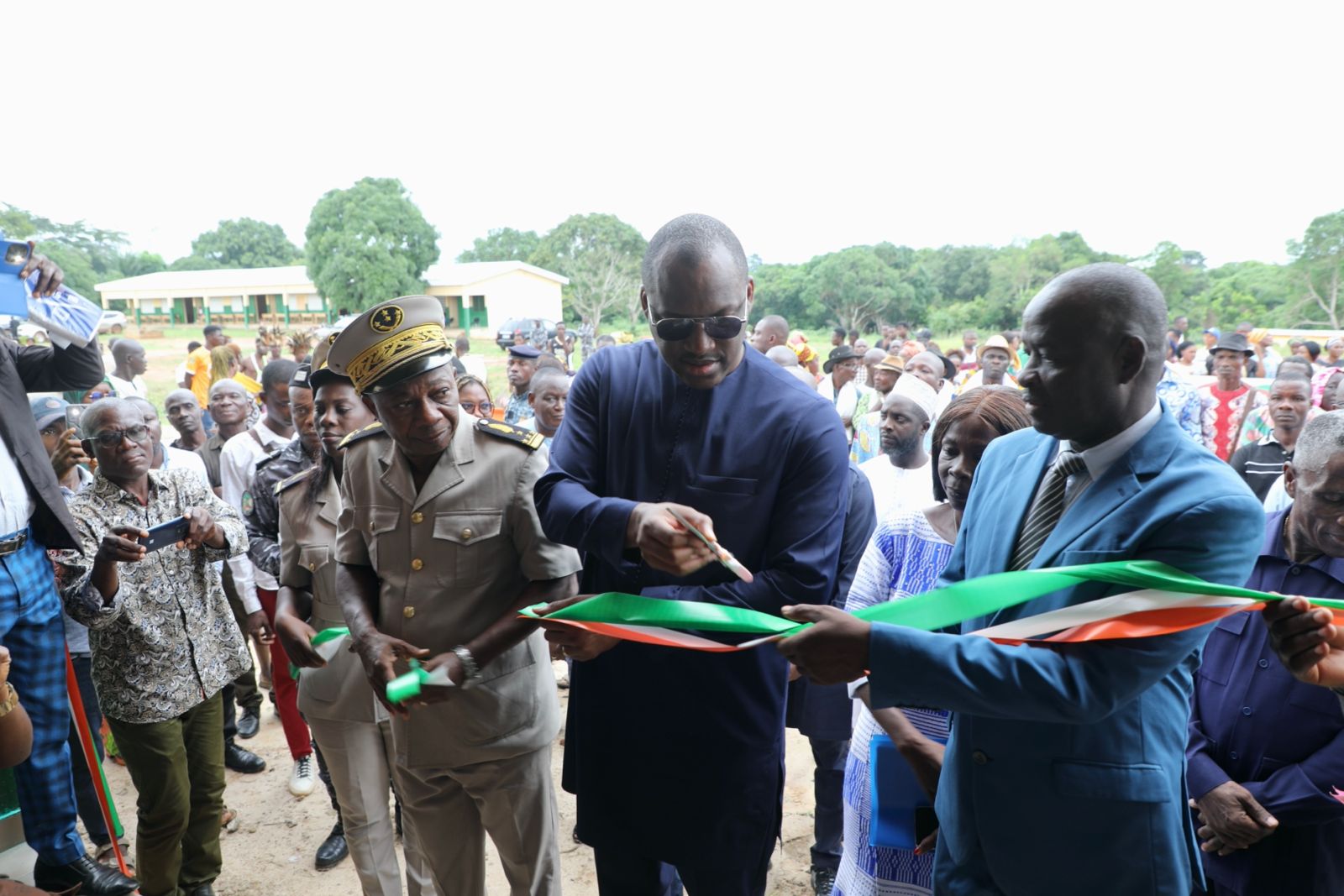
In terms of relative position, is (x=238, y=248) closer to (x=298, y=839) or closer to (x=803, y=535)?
(x=298, y=839)

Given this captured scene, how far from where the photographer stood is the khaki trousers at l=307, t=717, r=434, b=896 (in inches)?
132

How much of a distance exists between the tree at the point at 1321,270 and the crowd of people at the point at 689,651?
3378cm

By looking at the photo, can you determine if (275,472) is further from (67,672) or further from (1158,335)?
(1158,335)

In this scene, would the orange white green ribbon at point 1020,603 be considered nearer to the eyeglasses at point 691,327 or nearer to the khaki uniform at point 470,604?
the khaki uniform at point 470,604

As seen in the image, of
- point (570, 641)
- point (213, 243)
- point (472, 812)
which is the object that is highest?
point (213, 243)

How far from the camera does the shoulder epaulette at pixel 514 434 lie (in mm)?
2873

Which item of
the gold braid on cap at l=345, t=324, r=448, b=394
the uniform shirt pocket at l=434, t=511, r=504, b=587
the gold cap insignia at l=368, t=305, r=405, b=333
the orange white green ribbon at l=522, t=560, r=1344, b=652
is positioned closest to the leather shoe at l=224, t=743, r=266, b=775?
the uniform shirt pocket at l=434, t=511, r=504, b=587

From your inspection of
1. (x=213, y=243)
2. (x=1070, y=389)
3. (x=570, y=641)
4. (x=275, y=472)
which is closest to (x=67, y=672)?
(x=275, y=472)

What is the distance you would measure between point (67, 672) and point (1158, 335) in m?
4.73

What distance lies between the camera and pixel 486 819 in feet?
9.52

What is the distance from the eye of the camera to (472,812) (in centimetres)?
298

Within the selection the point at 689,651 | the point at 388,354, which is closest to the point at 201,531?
the point at 388,354

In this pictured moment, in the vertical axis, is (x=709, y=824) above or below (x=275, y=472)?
below

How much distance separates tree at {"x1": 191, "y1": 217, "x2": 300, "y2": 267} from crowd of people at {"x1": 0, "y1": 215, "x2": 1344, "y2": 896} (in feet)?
242
